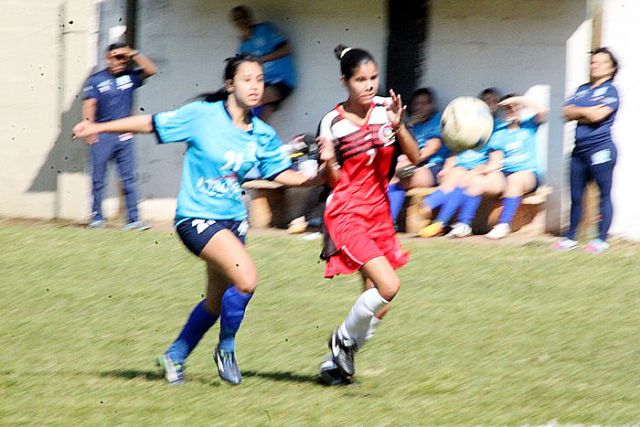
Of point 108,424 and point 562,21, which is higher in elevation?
point 562,21

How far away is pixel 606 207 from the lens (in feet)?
39.2

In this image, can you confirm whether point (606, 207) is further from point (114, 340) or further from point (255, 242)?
point (114, 340)

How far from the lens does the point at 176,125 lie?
6980 millimetres

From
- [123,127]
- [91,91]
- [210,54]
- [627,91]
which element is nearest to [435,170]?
[627,91]

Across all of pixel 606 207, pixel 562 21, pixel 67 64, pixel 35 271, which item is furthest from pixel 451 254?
pixel 67 64

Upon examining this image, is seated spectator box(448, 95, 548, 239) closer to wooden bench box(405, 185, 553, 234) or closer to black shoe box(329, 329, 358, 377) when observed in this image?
wooden bench box(405, 185, 553, 234)

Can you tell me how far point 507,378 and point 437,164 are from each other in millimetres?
6011

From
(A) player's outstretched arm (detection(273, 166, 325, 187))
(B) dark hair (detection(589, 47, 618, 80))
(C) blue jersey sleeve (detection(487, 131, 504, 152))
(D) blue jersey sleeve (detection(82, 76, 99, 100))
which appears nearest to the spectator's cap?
(D) blue jersey sleeve (detection(82, 76, 99, 100))

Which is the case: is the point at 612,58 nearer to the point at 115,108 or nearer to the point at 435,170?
the point at 435,170

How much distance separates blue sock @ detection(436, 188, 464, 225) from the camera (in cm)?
1285

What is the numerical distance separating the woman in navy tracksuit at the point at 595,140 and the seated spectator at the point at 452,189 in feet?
3.39

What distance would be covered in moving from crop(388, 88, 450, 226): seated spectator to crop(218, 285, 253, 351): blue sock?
6155 millimetres

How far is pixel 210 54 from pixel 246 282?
795cm

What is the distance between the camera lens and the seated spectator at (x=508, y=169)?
1270cm
